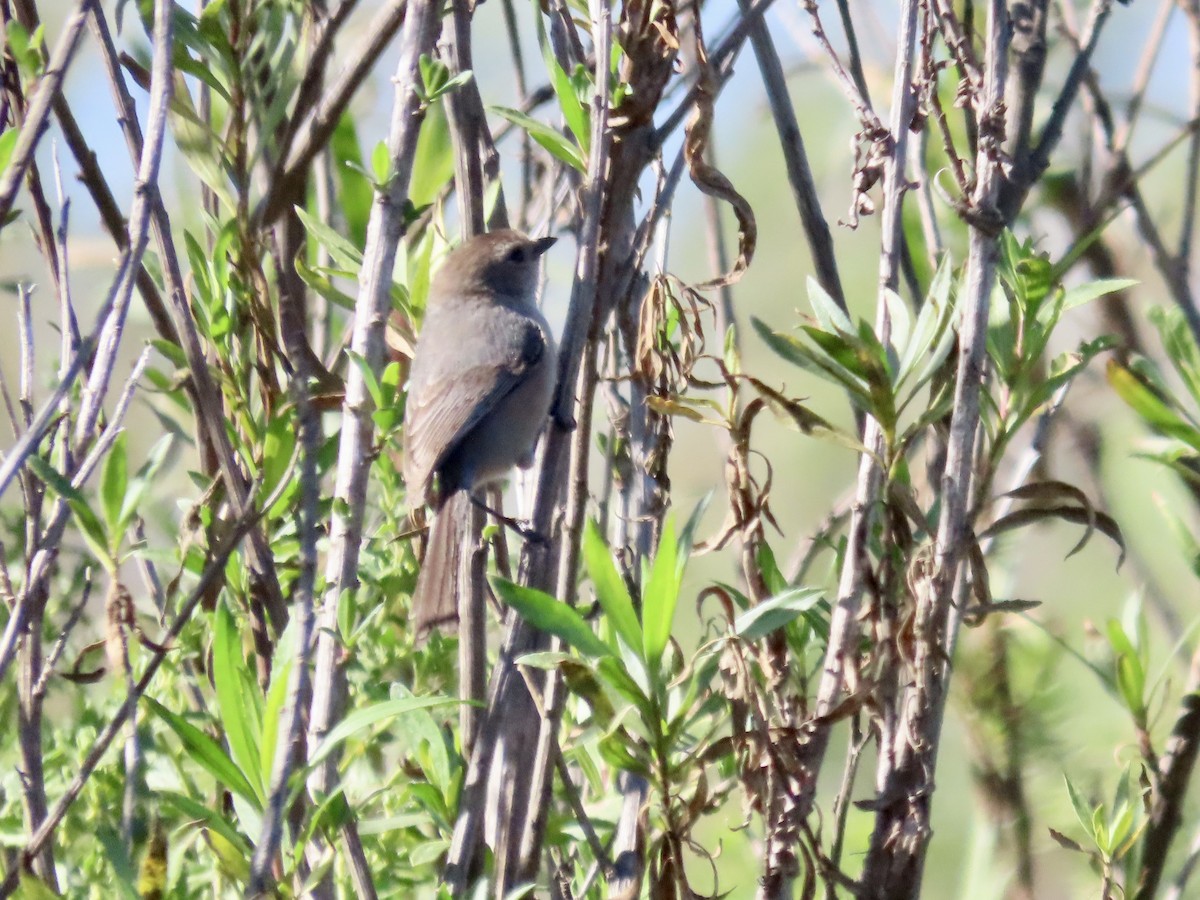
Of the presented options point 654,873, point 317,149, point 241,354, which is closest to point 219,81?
point 317,149

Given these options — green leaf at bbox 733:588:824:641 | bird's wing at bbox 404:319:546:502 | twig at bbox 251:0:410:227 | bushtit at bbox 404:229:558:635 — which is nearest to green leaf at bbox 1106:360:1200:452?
green leaf at bbox 733:588:824:641

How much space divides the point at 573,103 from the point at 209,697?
1252 millimetres

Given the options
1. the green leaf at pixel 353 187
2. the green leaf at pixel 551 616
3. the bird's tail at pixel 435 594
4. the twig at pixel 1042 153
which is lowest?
the green leaf at pixel 551 616

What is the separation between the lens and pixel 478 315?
13.7 ft

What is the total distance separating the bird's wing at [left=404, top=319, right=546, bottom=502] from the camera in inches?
141

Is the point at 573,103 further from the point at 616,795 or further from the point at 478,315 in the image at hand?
the point at 478,315

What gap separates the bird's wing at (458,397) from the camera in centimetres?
359

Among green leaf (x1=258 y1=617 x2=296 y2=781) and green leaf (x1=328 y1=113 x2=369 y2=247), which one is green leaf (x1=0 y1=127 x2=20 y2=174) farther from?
green leaf (x1=328 y1=113 x2=369 y2=247)

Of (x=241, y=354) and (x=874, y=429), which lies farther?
(x=241, y=354)

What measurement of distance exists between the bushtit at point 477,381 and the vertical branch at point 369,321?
4.58 ft

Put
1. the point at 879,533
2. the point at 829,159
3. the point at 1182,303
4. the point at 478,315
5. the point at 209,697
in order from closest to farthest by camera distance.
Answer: the point at 879,533 → the point at 1182,303 → the point at 209,697 → the point at 829,159 → the point at 478,315

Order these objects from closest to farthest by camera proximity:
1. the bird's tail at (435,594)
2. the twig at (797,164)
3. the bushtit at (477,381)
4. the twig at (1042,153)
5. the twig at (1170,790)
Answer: the twig at (1170,790) < the twig at (1042,153) < the twig at (797,164) < the bird's tail at (435,594) < the bushtit at (477,381)

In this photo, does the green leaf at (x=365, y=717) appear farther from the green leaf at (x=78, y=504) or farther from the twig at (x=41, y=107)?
the twig at (x=41, y=107)

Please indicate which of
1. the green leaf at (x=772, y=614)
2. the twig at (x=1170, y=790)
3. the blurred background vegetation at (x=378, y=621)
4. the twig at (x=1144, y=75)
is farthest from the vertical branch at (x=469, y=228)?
the twig at (x=1144, y=75)
